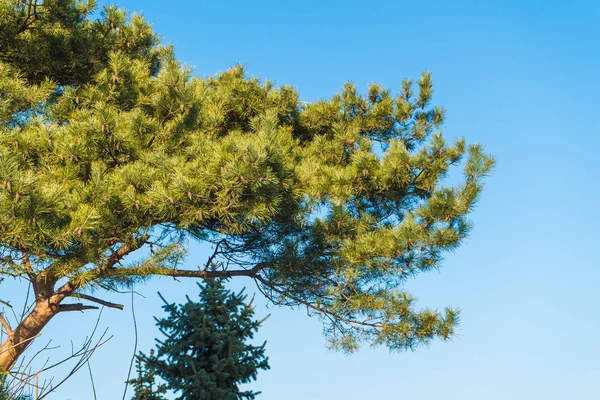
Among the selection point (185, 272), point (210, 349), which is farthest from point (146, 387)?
point (185, 272)

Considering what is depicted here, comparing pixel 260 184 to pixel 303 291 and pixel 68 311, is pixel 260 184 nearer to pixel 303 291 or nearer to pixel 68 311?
pixel 303 291

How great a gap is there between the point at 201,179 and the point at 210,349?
183 centimetres

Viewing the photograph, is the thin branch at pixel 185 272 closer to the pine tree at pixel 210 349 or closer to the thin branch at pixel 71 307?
the thin branch at pixel 71 307

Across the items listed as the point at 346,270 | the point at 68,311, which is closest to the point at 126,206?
the point at 68,311

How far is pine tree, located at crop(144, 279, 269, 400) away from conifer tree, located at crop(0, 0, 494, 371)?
1.45m

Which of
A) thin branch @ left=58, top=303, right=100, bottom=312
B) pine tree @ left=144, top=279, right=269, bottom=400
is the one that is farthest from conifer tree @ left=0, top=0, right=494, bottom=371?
pine tree @ left=144, top=279, right=269, bottom=400

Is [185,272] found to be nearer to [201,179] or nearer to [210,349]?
[201,179]

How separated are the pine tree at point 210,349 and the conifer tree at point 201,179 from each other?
145 centimetres

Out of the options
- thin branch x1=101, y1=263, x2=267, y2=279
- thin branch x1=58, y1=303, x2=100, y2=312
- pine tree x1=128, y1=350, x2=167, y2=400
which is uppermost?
thin branch x1=101, y1=263, x2=267, y2=279

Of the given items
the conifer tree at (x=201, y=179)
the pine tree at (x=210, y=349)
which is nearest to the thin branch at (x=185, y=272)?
the conifer tree at (x=201, y=179)

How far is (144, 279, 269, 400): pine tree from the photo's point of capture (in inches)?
127

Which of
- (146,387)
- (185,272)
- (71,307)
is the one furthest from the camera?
(185,272)

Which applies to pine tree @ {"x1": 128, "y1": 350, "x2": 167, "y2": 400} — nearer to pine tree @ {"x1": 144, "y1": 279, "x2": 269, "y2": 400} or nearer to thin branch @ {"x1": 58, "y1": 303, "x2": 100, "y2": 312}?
pine tree @ {"x1": 144, "y1": 279, "x2": 269, "y2": 400}

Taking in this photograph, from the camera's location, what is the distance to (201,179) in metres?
4.87
